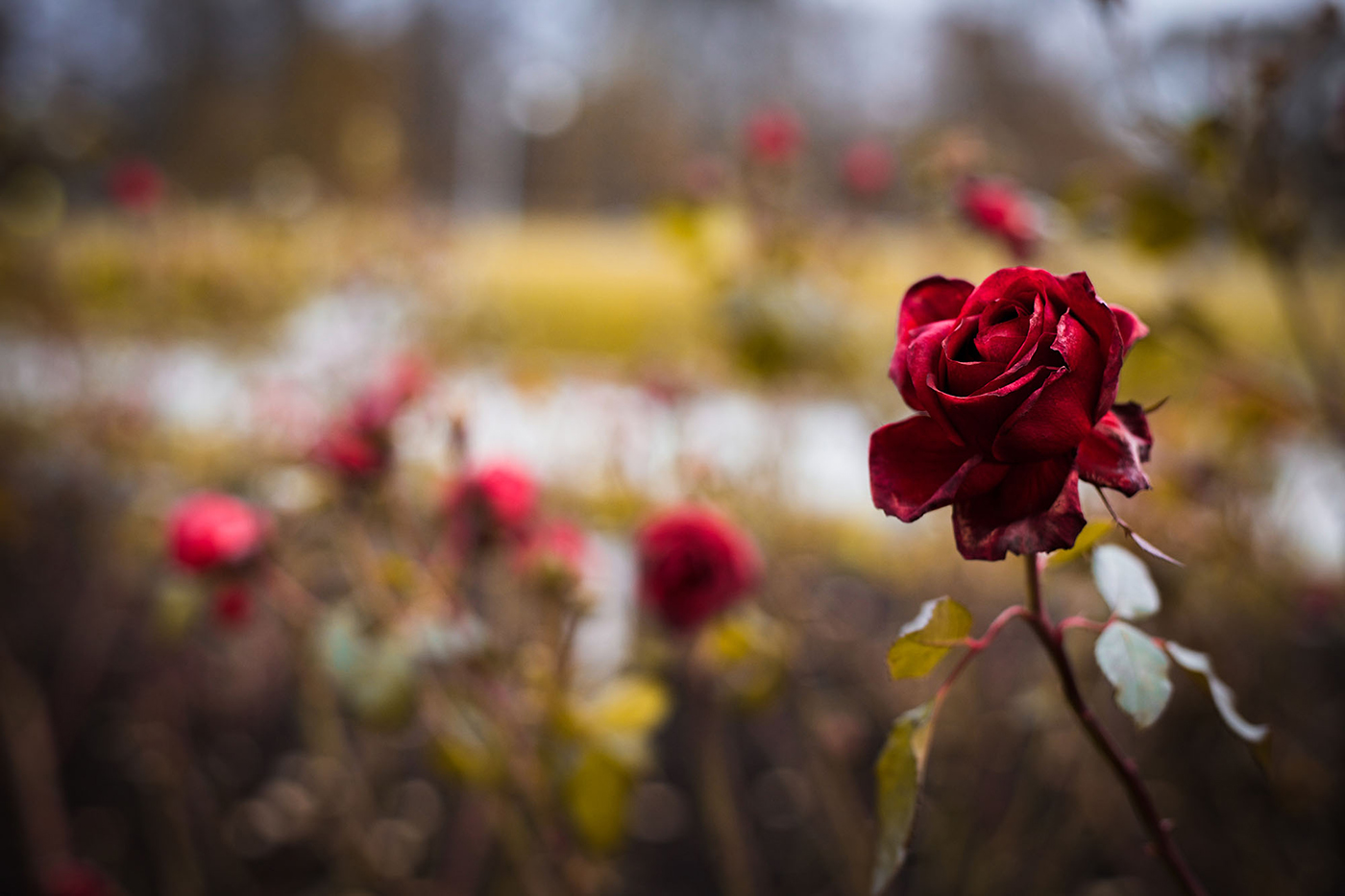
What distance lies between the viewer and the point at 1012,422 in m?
0.17

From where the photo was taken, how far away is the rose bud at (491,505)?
0.44 meters

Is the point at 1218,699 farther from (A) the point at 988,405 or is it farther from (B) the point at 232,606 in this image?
(B) the point at 232,606

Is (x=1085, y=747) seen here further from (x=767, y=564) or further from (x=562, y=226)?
(x=562, y=226)

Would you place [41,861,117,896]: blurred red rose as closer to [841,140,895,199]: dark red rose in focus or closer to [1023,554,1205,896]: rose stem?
[1023,554,1205,896]: rose stem

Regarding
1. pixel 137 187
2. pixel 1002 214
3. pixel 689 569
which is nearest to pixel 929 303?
pixel 689 569

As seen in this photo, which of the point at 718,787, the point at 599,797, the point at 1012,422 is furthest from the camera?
the point at 718,787

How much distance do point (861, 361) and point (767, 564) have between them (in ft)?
0.84

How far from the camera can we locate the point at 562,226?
680cm

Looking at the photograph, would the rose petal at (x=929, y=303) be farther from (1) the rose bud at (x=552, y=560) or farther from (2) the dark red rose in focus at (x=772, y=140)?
(2) the dark red rose in focus at (x=772, y=140)

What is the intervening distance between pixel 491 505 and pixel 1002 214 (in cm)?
36

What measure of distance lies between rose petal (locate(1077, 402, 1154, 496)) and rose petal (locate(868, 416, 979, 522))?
0.03 meters

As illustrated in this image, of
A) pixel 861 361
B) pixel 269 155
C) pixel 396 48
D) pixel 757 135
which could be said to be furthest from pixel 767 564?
pixel 396 48

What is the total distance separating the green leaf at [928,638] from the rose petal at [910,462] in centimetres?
4

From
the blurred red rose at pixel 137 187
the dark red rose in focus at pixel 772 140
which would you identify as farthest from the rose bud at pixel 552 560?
the blurred red rose at pixel 137 187
